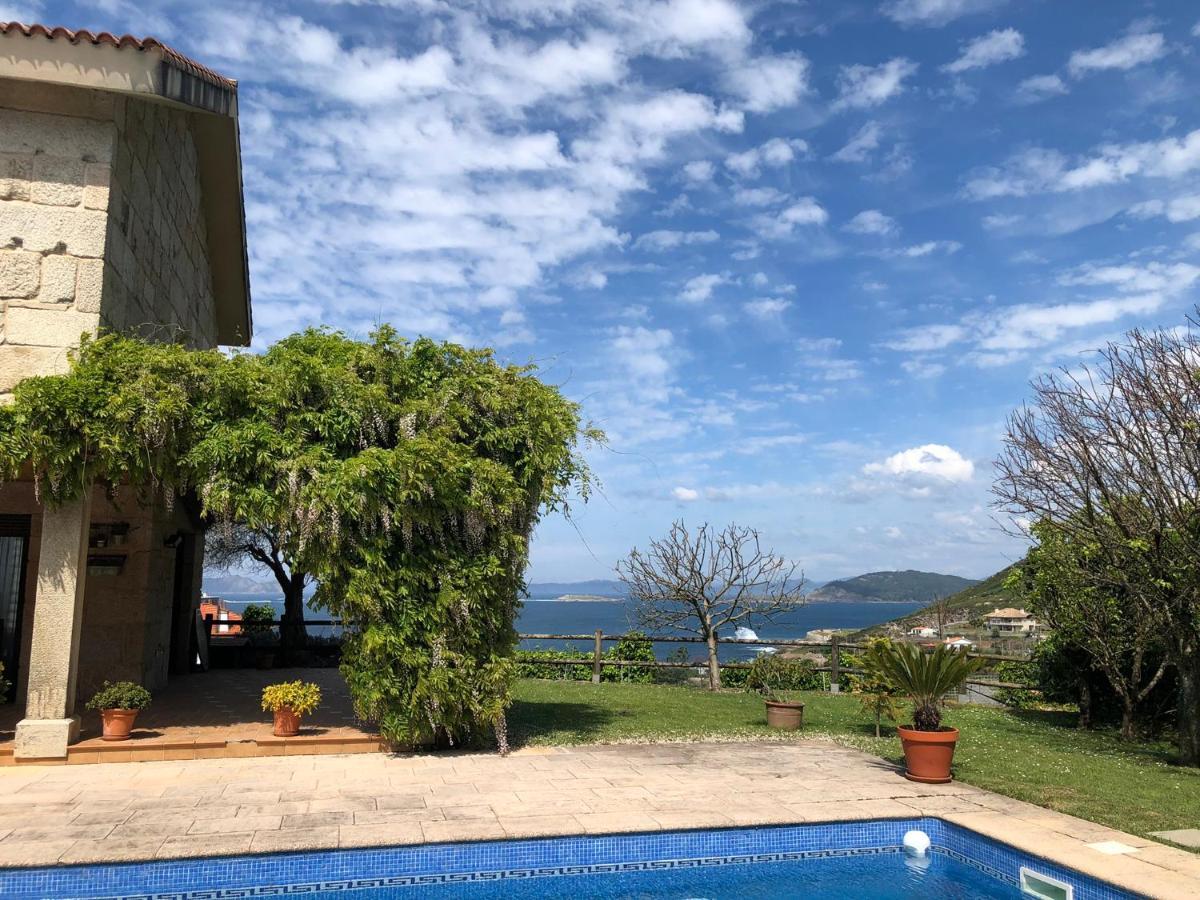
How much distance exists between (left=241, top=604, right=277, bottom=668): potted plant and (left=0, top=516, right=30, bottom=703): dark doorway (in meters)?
5.33

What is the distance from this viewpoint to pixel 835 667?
15.7 m

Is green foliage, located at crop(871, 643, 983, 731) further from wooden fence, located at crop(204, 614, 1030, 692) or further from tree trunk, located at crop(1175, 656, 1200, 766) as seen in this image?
wooden fence, located at crop(204, 614, 1030, 692)

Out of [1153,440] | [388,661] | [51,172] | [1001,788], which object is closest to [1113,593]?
[1153,440]

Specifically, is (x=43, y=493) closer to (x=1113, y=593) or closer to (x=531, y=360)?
(x=531, y=360)

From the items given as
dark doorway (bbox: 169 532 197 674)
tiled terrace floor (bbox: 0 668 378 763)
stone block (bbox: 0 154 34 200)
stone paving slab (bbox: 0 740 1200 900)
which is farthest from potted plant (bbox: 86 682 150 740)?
dark doorway (bbox: 169 532 197 674)

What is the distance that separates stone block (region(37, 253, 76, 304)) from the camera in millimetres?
7832

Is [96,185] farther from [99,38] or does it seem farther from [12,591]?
[12,591]

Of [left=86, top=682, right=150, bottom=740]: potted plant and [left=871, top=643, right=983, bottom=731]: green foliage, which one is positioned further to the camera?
[left=86, top=682, right=150, bottom=740]: potted plant

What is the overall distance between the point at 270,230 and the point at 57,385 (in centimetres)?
703

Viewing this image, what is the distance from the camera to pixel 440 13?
30.4 feet

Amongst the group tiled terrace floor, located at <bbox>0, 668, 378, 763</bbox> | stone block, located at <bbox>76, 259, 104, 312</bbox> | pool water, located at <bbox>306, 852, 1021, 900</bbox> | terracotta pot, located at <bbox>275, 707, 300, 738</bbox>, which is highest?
stone block, located at <bbox>76, 259, 104, 312</bbox>

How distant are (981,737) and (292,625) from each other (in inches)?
479

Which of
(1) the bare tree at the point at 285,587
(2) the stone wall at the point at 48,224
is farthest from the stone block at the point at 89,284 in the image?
(1) the bare tree at the point at 285,587

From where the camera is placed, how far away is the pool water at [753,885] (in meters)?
5.23
